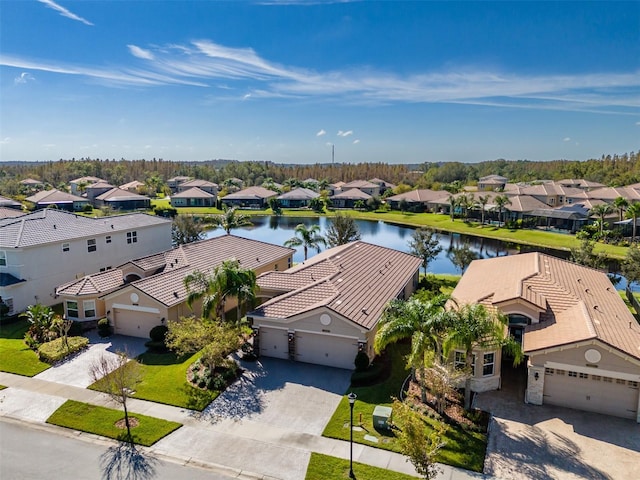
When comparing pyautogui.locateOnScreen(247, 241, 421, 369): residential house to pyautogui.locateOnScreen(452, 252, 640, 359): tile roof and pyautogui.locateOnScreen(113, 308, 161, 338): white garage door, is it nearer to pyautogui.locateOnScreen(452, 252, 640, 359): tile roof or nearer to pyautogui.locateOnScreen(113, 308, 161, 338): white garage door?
pyautogui.locateOnScreen(452, 252, 640, 359): tile roof

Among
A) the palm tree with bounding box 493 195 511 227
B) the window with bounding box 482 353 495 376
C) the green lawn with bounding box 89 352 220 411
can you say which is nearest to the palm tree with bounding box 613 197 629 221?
the palm tree with bounding box 493 195 511 227

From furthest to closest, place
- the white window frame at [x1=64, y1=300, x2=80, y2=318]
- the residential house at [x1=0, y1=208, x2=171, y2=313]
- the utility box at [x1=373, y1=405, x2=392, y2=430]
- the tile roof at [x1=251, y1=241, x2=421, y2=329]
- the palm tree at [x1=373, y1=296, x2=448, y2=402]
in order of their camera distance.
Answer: the residential house at [x1=0, y1=208, x2=171, y2=313]
the white window frame at [x1=64, y1=300, x2=80, y2=318]
the tile roof at [x1=251, y1=241, x2=421, y2=329]
the palm tree at [x1=373, y1=296, x2=448, y2=402]
the utility box at [x1=373, y1=405, x2=392, y2=430]

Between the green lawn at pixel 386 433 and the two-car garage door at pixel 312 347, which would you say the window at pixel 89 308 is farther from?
the green lawn at pixel 386 433

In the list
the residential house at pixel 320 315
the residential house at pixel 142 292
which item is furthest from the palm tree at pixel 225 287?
the residential house at pixel 142 292

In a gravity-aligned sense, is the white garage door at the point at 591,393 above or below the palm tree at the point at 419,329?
below

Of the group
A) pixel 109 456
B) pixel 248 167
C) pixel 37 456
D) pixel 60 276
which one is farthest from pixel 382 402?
pixel 248 167
